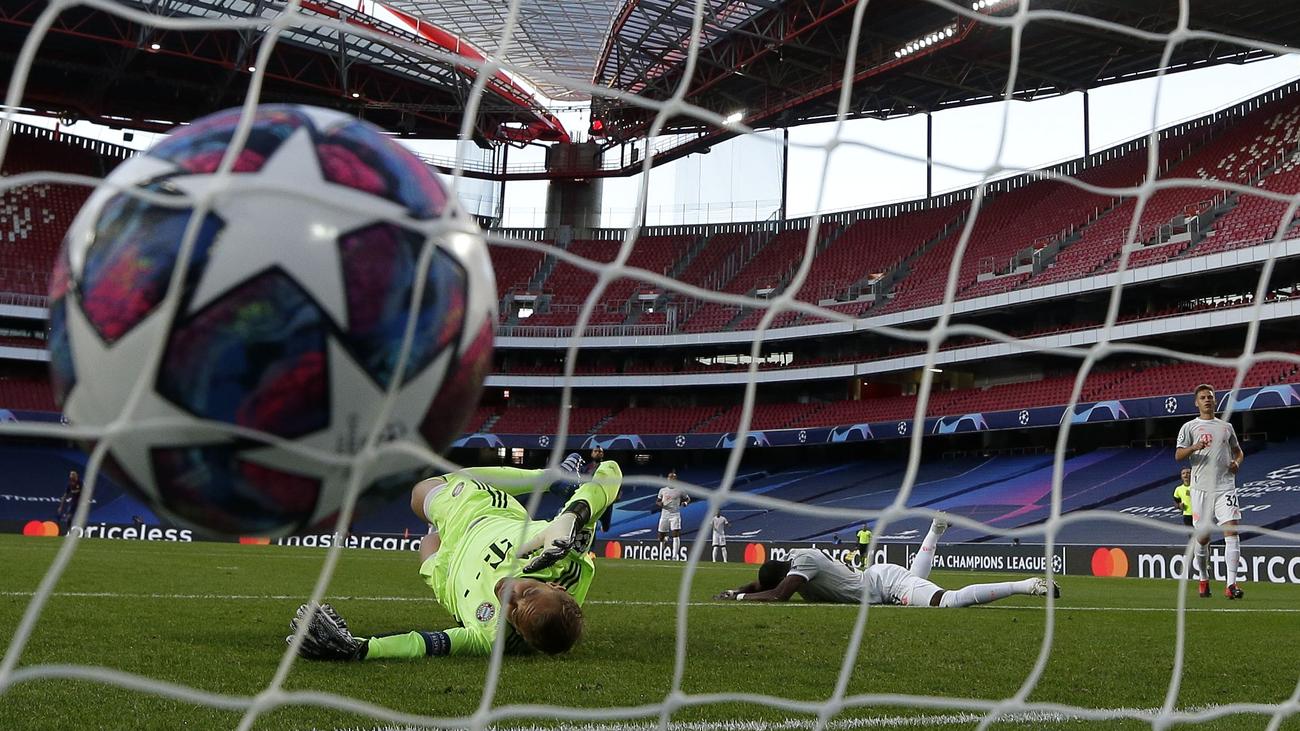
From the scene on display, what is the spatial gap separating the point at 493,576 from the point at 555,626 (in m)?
0.37

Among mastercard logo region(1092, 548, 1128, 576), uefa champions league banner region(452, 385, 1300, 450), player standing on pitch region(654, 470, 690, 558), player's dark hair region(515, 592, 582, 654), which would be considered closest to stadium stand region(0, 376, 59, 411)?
uefa champions league banner region(452, 385, 1300, 450)

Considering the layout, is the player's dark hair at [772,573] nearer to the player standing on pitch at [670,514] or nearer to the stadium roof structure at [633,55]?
the player standing on pitch at [670,514]

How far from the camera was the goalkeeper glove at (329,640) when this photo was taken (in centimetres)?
370

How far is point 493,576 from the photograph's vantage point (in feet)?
13.6

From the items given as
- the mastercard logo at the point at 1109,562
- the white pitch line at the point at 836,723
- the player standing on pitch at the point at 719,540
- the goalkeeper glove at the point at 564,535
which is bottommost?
the player standing on pitch at the point at 719,540

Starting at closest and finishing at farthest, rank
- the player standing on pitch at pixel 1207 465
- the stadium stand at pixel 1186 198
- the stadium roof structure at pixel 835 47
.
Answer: the player standing on pitch at pixel 1207 465, the stadium roof structure at pixel 835 47, the stadium stand at pixel 1186 198

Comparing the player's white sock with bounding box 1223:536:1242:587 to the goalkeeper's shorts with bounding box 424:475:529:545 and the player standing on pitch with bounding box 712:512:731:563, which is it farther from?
the player standing on pitch with bounding box 712:512:731:563

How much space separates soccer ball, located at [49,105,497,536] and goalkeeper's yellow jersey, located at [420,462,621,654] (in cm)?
196

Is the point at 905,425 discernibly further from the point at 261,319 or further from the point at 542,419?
the point at 261,319

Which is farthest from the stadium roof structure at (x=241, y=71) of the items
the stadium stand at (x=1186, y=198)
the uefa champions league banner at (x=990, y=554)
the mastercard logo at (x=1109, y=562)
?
the mastercard logo at (x=1109, y=562)

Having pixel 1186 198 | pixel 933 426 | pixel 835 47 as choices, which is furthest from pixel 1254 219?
pixel 835 47

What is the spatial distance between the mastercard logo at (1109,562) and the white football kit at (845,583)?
29.4 feet

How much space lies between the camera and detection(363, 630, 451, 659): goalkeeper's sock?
3891 millimetres

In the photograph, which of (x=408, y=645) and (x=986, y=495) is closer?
(x=408, y=645)
